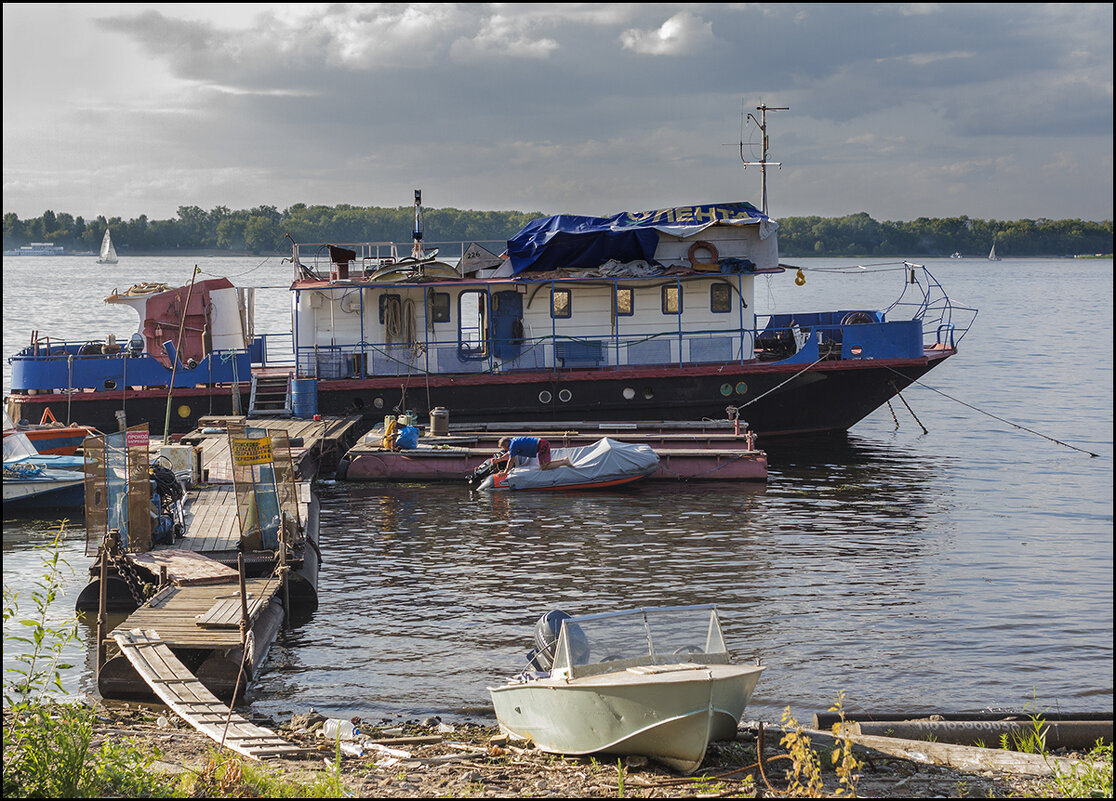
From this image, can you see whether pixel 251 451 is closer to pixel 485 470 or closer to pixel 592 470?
pixel 485 470

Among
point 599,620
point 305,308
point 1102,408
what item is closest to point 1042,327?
point 1102,408

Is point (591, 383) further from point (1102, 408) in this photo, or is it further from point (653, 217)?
point (1102, 408)

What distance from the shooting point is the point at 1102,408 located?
38344 millimetres

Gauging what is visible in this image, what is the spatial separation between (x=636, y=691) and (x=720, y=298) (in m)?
18.6

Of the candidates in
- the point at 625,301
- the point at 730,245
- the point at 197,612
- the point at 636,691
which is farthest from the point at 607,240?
the point at 636,691

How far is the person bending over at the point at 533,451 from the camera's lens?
22109 millimetres

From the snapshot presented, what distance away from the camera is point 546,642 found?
10547 millimetres

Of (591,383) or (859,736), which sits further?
(591,383)

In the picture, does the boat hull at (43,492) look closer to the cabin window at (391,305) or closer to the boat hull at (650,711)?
the cabin window at (391,305)

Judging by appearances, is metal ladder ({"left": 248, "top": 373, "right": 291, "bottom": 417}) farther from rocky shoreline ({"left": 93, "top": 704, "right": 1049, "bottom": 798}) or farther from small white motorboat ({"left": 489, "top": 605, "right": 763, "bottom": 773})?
small white motorboat ({"left": 489, "top": 605, "right": 763, "bottom": 773})

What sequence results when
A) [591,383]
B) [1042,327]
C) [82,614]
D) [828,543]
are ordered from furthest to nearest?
1. [1042,327]
2. [591,383]
3. [828,543]
4. [82,614]

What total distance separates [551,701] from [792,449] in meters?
18.7

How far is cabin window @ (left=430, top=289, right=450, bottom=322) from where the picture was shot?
2650 cm

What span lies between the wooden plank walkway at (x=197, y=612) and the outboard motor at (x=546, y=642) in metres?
3.17
